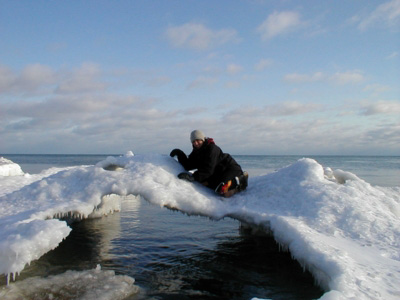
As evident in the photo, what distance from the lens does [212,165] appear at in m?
7.14

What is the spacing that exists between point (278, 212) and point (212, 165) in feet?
5.49

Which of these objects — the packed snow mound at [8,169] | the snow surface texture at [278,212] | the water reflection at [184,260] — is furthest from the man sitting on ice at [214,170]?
the packed snow mound at [8,169]

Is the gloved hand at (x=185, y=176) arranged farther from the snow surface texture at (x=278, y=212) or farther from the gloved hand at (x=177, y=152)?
the gloved hand at (x=177, y=152)

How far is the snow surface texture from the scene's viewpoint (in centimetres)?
437

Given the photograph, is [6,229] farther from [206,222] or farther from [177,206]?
[206,222]

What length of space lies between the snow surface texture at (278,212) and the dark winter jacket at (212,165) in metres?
0.27

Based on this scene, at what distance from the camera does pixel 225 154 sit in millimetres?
7457

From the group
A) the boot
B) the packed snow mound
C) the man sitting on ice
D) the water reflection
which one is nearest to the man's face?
the man sitting on ice

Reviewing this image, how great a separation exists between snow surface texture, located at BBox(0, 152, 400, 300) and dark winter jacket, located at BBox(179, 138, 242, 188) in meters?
0.27

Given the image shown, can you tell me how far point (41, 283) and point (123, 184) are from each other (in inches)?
84.0

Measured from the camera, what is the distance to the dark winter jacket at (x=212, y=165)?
7.12m

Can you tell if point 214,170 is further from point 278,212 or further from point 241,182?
point 278,212

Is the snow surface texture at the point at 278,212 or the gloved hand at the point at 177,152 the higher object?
the gloved hand at the point at 177,152

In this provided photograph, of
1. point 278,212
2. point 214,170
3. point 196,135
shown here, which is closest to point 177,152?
point 196,135
